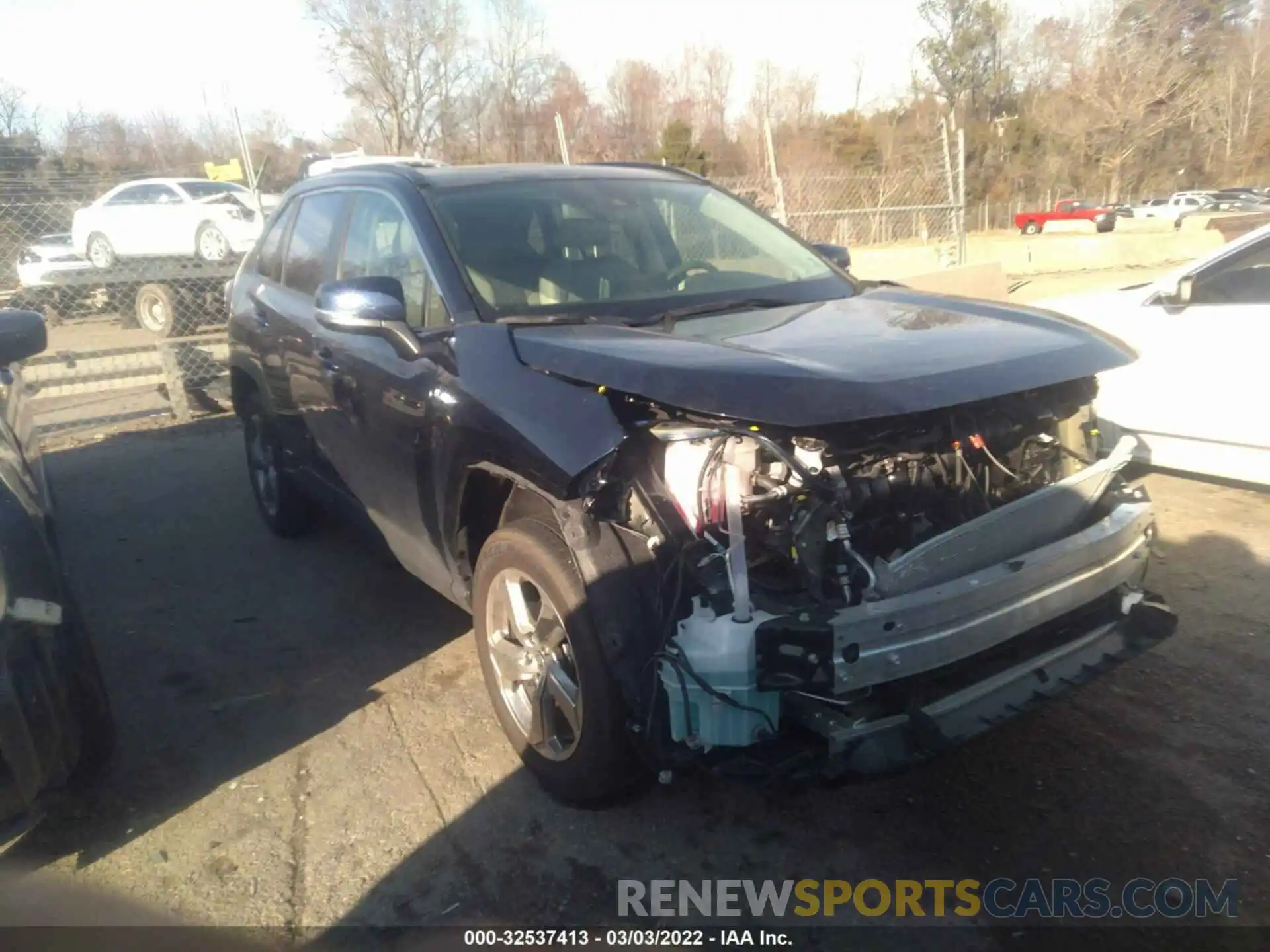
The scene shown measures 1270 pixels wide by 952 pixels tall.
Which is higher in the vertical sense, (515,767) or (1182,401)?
(1182,401)

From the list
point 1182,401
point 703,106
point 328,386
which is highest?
point 703,106

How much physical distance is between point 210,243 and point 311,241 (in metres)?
11.7

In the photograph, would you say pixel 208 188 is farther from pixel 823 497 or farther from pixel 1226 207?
pixel 1226 207

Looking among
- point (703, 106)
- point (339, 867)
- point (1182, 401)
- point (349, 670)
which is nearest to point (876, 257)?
point (1182, 401)

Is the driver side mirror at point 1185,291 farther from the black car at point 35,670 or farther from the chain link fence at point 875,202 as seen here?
the chain link fence at point 875,202

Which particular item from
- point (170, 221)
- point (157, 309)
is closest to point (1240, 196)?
point (170, 221)

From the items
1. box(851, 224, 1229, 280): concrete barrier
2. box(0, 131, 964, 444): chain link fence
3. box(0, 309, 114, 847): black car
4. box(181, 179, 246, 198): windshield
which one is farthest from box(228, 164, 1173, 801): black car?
box(851, 224, 1229, 280): concrete barrier

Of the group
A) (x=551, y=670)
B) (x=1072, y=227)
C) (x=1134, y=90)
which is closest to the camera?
(x=551, y=670)

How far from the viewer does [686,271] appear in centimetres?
392

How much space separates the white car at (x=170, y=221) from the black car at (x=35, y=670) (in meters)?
12.0

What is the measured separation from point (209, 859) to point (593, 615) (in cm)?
144

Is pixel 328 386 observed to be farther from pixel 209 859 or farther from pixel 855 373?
pixel 855 373

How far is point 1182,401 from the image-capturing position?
539 cm

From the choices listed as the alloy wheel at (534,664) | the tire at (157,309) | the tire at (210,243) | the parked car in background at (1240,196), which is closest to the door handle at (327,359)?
the alloy wheel at (534,664)
